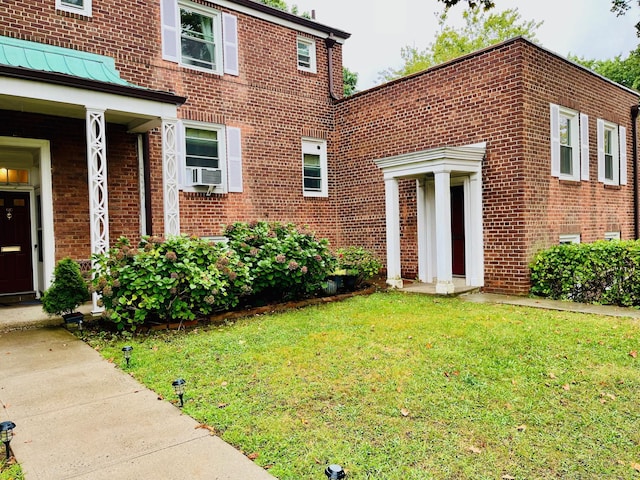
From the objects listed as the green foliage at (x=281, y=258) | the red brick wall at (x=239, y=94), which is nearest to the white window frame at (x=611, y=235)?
the red brick wall at (x=239, y=94)

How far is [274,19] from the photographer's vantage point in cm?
1167

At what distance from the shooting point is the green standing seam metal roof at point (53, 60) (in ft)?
22.8

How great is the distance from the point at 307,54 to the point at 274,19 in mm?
1399

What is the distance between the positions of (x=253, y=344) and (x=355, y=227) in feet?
23.5

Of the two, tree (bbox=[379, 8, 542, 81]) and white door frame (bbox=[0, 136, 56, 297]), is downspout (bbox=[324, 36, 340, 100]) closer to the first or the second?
white door frame (bbox=[0, 136, 56, 297])

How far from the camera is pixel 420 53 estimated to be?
2956cm

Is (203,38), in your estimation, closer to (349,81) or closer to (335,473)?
(335,473)

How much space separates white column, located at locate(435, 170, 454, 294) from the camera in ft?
28.5

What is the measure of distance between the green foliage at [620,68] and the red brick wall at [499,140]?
61.3 ft

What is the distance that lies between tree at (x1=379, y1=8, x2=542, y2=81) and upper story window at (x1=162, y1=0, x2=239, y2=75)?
64.7ft

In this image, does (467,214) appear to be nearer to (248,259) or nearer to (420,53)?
(248,259)

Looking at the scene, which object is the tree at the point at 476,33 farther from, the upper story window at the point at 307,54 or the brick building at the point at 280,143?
the brick building at the point at 280,143

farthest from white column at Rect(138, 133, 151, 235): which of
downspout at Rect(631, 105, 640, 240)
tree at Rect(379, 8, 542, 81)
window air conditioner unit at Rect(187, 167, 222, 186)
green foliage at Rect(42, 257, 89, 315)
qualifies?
tree at Rect(379, 8, 542, 81)

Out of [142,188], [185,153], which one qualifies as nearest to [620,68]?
[185,153]
